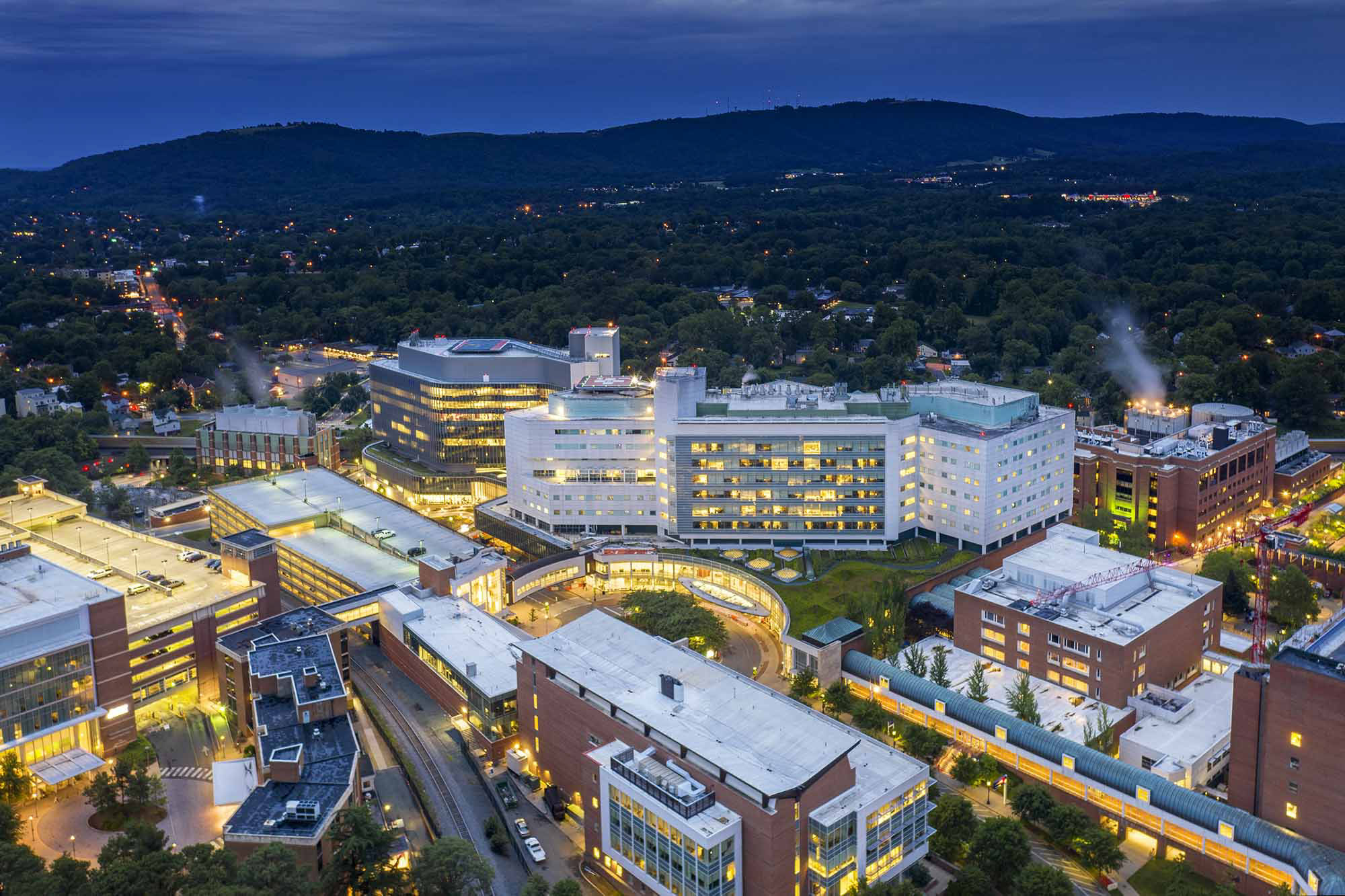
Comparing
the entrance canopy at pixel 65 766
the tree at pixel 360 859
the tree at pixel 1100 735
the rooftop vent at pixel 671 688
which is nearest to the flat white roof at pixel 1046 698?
the tree at pixel 1100 735

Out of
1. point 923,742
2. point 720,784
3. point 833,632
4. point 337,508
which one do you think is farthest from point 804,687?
point 337,508

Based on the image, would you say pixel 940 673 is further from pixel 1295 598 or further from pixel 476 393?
pixel 476 393

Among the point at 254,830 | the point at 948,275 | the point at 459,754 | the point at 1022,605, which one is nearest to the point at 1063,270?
the point at 948,275

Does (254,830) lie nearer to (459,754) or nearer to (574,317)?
(459,754)

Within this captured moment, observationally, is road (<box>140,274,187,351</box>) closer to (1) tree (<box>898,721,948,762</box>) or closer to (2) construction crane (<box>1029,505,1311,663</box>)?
(2) construction crane (<box>1029,505,1311,663</box>)

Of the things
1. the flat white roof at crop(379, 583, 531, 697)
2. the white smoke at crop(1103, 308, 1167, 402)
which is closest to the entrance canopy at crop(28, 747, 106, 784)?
the flat white roof at crop(379, 583, 531, 697)

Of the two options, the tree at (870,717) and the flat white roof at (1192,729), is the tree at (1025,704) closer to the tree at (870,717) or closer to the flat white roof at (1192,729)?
the flat white roof at (1192,729)
